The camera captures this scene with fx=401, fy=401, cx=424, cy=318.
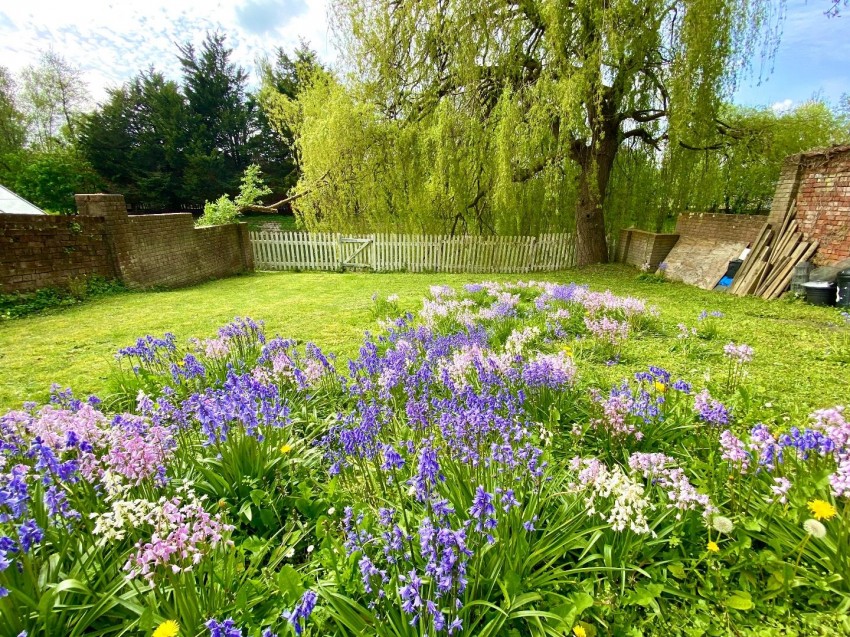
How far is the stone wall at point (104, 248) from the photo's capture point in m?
7.70

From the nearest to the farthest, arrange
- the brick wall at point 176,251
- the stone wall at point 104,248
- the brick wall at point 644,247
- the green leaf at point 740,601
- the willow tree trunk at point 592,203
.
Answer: the green leaf at point 740,601 < the stone wall at point 104,248 < the brick wall at point 176,251 < the brick wall at point 644,247 < the willow tree trunk at point 592,203

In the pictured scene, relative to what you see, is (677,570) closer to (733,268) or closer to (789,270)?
(789,270)

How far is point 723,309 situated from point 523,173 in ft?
20.6

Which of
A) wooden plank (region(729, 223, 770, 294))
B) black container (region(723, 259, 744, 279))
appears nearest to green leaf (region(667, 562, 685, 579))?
wooden plank (region(729, 223, 770, 294))

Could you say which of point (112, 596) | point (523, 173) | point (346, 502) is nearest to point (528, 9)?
point (523, 173)

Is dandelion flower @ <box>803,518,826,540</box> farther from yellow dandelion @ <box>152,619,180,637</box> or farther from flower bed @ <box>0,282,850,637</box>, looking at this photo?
yellow dandelion @ <box>152,619,180,637</box>

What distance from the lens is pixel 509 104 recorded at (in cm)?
1020

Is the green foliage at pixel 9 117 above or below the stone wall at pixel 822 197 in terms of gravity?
above

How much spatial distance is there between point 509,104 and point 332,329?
25.2ft

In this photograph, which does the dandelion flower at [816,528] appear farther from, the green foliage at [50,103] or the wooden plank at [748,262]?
the green foliage at [50,103]

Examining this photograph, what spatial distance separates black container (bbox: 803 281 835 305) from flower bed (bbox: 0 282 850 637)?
6.44 meters

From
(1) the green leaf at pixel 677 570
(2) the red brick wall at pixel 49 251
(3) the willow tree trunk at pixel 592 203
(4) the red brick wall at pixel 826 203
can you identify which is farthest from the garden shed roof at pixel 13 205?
(4) the red brick wall at pixel 826 203

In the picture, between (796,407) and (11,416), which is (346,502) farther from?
(796,407)

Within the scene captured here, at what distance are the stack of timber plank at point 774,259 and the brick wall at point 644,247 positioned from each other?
2984 millimetres
